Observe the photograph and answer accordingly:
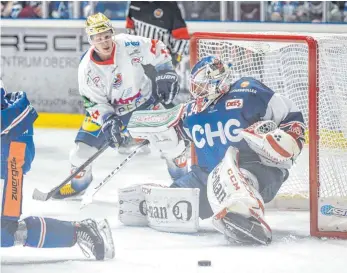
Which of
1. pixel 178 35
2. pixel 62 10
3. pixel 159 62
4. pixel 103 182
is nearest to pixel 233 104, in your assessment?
pixel 103 182

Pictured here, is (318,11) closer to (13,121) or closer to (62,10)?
(62,10)

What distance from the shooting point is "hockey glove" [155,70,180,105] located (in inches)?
218

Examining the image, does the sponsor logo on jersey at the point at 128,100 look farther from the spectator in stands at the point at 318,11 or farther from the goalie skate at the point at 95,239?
the spectator in stands at the point at 318,11

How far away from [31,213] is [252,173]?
1.22 m

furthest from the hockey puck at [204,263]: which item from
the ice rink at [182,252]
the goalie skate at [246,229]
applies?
the goalie skate at [246,229]

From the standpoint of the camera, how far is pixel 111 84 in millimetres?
5578

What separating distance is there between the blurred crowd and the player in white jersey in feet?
6.62

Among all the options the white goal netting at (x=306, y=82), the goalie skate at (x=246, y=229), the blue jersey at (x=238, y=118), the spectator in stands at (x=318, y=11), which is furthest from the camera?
the spectator in stands at (x=318, y=11)

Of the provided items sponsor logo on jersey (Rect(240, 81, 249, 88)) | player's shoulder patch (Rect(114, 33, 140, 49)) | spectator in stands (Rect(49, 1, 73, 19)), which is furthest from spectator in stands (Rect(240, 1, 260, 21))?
sponsor logo on jersey (Rect(240, 81, 249, 88))

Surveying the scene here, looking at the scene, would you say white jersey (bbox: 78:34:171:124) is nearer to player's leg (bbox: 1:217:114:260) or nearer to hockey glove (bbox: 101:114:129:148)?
hockey glove (bbox: 101:114:129:148)

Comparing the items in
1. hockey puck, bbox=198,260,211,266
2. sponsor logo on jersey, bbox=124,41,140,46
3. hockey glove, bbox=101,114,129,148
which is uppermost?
sponsor logo on jersey, bbox=124,41,140,46

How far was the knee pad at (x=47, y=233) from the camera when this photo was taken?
4023 mm

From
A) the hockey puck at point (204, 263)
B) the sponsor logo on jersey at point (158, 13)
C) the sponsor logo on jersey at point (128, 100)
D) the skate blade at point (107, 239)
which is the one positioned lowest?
the hockey puck at point (204, 263)

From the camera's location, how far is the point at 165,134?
5.01 meters
